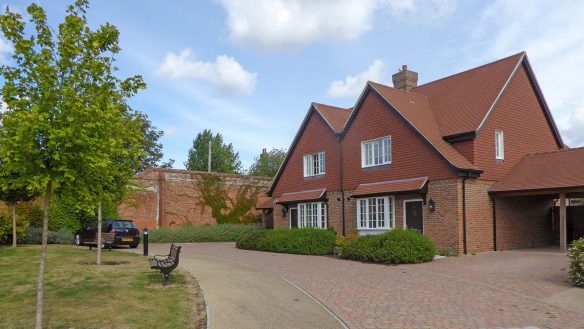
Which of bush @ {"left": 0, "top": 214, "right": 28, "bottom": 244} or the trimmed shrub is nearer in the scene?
bush @ {"left": 0, "top": 214, "right": 28, "bottom": 244}

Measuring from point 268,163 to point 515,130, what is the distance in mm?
35560

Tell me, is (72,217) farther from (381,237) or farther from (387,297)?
(387,297)

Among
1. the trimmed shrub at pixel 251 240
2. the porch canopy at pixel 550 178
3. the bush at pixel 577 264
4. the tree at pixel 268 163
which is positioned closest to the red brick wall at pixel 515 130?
the porch canopy at pixel 550 178

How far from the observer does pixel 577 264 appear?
10.7 metres

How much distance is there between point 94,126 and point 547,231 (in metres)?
21.2

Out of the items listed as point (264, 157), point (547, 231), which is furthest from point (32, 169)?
point (264, 157)

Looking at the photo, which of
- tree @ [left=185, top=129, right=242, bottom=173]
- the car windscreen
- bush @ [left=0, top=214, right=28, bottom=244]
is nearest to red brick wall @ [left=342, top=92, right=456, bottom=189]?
the car windscreen

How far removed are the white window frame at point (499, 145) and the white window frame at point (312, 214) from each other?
9248 mm

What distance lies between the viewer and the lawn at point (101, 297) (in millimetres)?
7773

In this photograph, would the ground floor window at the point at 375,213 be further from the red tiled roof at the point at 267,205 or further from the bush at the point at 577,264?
the red tiled roof at the point at 267,205

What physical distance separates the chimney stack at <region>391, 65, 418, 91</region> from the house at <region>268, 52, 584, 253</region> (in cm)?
62

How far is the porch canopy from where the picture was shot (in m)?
17.1

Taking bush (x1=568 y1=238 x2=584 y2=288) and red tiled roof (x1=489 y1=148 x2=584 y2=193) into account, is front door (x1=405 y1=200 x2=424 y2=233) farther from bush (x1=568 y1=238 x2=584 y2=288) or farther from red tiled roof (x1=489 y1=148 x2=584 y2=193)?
bush (x1=568 y1=238 x2=584 y2=288)

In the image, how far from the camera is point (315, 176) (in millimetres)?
26703
